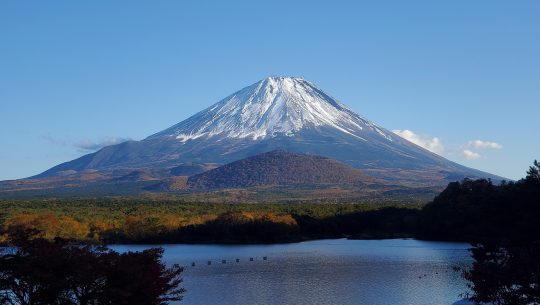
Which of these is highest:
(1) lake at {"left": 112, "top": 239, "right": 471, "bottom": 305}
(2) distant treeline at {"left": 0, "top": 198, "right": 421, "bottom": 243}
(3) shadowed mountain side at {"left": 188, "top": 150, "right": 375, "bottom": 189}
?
(3) shadowed mountain side at {"left": 188, "top": 150, "right": 375, "bottom": 189}

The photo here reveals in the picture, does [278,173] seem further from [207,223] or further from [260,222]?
[260,222]

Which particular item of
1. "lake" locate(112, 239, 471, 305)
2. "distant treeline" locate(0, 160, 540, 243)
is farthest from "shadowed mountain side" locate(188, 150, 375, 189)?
"lake" locate(112, 239, 471, 305)

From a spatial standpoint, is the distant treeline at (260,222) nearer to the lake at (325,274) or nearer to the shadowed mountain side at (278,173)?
the lake at (325,274)

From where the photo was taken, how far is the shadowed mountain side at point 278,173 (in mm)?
156625

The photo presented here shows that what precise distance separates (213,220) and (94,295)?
46608mm

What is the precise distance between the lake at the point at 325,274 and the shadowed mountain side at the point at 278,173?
103199 millimetres

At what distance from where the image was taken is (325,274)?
115ft

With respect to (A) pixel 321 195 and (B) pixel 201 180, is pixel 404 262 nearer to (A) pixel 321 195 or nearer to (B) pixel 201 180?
(A) pixel 321 195

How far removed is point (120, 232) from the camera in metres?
56.4

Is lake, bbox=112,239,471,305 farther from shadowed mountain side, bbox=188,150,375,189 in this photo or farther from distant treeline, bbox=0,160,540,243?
shadowed mountain side, bbox=188,150,375,189

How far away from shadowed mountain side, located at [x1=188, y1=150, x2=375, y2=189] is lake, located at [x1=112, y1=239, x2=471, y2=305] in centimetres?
10320

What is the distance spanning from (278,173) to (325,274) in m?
126

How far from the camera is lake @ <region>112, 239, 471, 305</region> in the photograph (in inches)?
1095

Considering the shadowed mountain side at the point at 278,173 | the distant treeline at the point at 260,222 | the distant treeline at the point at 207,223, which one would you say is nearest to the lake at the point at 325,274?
the distant treeline at the point at 260,222
